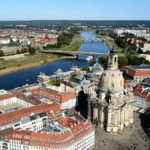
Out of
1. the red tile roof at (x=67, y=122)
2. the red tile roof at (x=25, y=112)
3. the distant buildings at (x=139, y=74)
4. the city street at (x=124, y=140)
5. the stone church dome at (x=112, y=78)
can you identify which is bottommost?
the city street at (x=124, y=140)

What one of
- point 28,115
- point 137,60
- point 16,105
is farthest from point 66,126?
point 137,60

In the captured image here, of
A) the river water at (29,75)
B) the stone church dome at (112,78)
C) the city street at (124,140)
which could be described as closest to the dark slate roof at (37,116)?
the city street at (124,140)

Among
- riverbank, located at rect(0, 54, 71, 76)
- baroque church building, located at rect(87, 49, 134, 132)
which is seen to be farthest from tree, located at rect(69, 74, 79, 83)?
riverbank, located at rect(0, 54, 71, 76)

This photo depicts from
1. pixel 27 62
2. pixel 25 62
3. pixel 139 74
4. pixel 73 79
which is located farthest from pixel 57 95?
pixel 25 62

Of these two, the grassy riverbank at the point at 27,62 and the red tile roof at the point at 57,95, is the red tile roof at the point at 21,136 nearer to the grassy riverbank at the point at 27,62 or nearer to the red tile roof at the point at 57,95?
the red tile roof at the point at 57,95

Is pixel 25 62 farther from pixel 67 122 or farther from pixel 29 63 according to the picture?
pixel 67 122

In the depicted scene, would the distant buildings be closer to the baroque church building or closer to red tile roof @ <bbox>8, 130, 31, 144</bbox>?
the baroque church building

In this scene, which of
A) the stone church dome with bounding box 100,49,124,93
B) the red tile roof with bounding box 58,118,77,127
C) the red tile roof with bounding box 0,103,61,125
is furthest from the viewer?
the stone church dome with bounding box 100,49,124,93
